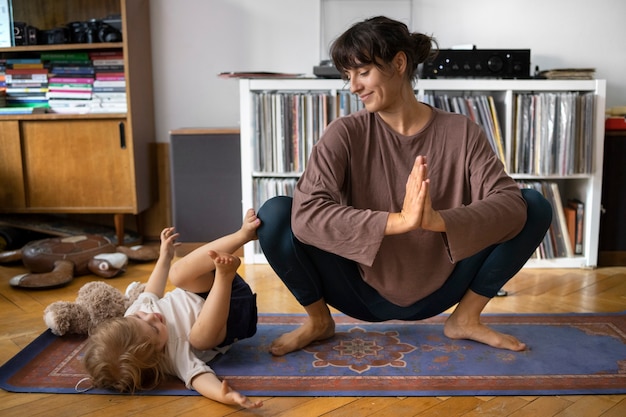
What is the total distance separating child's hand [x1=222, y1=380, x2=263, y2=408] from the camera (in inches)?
59.4

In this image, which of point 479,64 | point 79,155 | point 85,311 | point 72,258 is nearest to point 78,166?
point 79,155

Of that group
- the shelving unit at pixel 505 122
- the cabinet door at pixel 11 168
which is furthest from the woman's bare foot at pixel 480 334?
the cabinet door at pixel 11 168

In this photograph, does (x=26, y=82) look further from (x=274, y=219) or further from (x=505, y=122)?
(x=505, y=122)

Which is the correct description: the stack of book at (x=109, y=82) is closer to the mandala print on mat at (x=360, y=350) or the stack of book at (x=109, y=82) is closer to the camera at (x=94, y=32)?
the camera at (x=94, y=32)

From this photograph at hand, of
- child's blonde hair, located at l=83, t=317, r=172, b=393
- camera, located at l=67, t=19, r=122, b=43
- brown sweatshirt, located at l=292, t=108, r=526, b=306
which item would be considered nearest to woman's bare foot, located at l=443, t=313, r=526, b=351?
brown sweatshirt, located at l=292, t=108, r=526, b=306

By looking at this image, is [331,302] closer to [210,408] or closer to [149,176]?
[210,408]

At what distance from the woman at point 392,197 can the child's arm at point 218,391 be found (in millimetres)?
289

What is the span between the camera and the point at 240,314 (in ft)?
6.06

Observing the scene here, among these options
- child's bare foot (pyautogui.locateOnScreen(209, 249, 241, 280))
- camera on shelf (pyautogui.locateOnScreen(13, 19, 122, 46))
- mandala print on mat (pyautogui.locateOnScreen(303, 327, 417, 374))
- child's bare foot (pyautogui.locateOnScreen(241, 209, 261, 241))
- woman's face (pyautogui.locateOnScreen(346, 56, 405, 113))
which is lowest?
mandala print on mat (pyautogui.locateOnScreen(303, 327, 417, 374))

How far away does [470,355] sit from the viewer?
1.86m

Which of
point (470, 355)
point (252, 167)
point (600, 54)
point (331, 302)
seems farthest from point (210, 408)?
point (600, 54)

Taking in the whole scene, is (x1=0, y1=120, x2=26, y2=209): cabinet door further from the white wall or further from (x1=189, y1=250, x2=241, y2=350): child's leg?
(x1=189, y1=250, x2=241, y2=350): child's leg

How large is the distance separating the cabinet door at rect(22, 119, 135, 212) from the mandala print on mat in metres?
1.59

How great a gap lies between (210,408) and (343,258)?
1.67 feet
